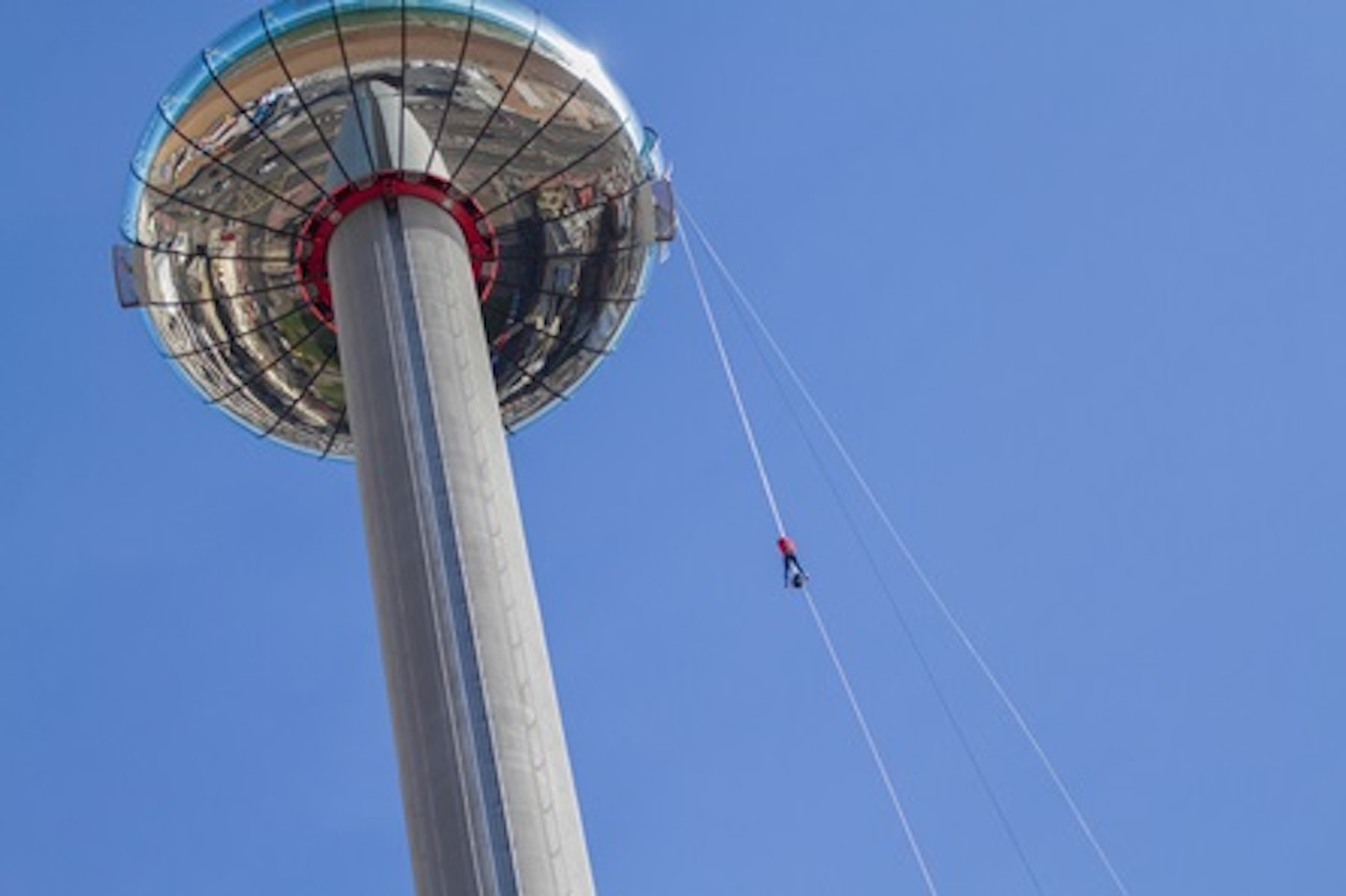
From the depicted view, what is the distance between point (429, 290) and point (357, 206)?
229cm

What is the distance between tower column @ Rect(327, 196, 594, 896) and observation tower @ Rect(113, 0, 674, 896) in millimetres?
31

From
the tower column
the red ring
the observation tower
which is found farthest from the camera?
the red ring

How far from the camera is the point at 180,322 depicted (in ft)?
99.1

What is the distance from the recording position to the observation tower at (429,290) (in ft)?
71.1

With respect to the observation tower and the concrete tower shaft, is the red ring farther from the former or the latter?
the concrete tower shaft

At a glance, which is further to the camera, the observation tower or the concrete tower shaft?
the observation tower

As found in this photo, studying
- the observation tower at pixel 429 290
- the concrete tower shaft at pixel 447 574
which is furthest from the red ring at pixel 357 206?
the concrete tower shaft at pixel 447 574

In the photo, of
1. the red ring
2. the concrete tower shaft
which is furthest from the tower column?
A: the red ring

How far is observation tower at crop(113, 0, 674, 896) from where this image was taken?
21672mm

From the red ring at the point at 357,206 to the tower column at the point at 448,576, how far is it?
281 mm

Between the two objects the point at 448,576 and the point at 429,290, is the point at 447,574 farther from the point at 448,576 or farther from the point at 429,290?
the point at 429,290

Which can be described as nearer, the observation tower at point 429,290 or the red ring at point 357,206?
the observation tower at point 429,290

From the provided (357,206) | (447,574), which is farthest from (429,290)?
(447,574)

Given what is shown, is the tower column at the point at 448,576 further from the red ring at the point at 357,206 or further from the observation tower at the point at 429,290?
the red ring at the point at 357,206
